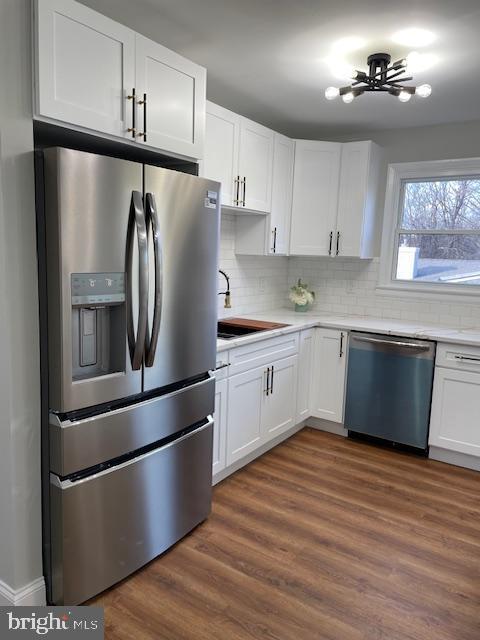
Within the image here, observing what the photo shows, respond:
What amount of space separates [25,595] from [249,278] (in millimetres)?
2744

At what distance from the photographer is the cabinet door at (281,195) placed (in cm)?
365

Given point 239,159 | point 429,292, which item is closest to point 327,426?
point 429,292

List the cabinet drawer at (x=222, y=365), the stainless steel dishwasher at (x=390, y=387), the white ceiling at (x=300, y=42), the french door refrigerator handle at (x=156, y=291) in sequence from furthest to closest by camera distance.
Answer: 1. the stainless steel dishwasher at (x=390, y=387)
2. the cabinet drawer at (x=222, y=365)
3. the white ceiling at (x=300, y=42)
4. the french door refrigerator handle at (x=156, y=291)

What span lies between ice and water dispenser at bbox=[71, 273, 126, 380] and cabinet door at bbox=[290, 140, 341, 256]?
234 centimetres

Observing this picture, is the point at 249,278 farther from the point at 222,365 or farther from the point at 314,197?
the point at 222,365

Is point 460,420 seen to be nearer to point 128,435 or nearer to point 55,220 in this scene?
point 128,435

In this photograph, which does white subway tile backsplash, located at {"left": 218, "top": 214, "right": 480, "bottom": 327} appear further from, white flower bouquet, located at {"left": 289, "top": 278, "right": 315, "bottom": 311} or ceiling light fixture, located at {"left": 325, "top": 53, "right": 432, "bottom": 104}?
ceiling light fixture, located at {"left": 325, "top": 53, "right": 432, "bottom": 104}

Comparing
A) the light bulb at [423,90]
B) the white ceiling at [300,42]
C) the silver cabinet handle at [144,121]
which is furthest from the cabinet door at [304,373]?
the silver cabinet handle at [144,121]

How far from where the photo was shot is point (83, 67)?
1.75 m

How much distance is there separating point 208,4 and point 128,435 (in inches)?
73.7

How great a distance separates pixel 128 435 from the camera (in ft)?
6.46

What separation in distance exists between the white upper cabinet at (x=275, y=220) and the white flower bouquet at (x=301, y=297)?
0.51 metres

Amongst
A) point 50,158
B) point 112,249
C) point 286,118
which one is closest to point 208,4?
point 50,158

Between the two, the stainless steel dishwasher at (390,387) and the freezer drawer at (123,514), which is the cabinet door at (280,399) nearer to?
the stainless steel dishwasher at (390,387)
